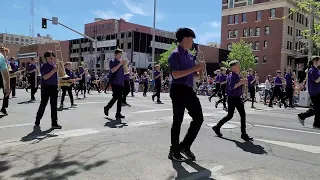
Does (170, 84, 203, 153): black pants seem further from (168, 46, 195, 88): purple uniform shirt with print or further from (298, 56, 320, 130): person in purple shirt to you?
(298, 56, 320, 130): person in purple shirt

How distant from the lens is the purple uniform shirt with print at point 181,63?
5.25 metres

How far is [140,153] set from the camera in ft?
18.9

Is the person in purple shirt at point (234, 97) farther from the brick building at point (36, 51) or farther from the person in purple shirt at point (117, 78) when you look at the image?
the brick building at point (36, 51)

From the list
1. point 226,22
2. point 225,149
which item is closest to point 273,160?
point 225,149

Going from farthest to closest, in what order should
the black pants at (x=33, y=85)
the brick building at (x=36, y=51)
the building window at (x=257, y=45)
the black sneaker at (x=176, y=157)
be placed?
1. the brick building at (x=36, y=51)
2. the building window at (x=257, y=45)
3. the black pants at (x=33, y=85)
4. the black sneaker at (x=176, y=157)

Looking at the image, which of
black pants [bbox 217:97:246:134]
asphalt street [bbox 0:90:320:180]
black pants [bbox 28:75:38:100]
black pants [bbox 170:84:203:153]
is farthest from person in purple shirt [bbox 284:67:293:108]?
black pants [bbox 170:84:203:153]

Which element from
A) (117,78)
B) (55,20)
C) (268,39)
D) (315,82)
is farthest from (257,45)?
(117,78)

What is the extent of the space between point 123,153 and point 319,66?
640 cm

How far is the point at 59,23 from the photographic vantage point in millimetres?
33344

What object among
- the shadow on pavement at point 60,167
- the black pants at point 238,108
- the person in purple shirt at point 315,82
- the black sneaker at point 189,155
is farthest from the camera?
the person in purple shirt at point 315,82

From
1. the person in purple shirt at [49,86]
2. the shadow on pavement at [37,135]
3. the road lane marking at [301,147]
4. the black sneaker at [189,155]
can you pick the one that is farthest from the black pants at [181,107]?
the person in purple shirt at [49,86]

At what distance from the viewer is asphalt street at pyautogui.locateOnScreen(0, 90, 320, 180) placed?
185 inches

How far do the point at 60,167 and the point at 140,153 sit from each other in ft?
4.60

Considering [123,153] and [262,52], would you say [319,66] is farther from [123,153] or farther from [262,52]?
[262,52]
